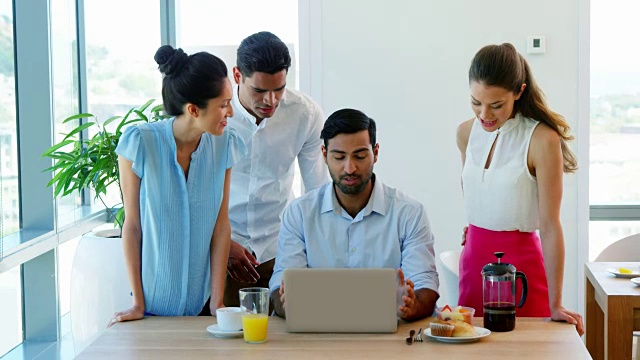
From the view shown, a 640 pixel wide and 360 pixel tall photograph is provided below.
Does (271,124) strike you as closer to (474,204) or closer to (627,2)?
(474,204)

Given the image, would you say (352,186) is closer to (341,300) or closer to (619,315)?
(341,300)

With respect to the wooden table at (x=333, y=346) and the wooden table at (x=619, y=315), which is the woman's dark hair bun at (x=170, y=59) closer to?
the wooden table at (x=333, y=346)

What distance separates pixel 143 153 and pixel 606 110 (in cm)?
342

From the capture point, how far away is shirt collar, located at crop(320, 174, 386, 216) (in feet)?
8.93

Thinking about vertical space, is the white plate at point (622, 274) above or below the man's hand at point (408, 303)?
below

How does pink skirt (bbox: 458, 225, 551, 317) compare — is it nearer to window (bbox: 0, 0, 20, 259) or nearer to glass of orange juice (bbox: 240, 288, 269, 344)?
glass of orange juice (bbox: 240, 288, 269, 344)

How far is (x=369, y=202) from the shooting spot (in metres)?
2.73

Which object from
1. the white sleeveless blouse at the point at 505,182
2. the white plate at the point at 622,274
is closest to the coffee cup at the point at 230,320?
the white sleeveless blouse at the point at 505,182

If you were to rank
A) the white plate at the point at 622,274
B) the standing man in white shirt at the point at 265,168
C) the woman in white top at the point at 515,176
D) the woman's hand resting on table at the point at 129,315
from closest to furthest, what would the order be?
the woman's hand resting on table at the point at 129,315
the woman in white top at the point at 515,176
the standing man in white shirt at the point at 265,168
the white plate at the point at 622,274

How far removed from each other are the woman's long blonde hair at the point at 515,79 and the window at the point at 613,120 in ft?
8.24

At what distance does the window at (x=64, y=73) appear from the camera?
14.6 feet

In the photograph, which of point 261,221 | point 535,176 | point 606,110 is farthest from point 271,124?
point 606,110

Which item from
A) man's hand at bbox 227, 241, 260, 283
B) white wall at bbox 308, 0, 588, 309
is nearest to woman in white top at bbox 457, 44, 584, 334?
man's hand at bbox 227, 241, 260, 283

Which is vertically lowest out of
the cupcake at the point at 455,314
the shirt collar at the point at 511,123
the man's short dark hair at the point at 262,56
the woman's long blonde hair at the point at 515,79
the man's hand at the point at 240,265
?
the cupcake at the point at 455,314
